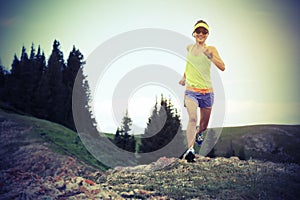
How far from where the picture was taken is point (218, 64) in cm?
984

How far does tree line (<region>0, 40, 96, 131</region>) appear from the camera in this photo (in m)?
21.1

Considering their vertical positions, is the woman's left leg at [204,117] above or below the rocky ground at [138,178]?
above

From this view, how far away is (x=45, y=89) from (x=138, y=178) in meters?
12.2

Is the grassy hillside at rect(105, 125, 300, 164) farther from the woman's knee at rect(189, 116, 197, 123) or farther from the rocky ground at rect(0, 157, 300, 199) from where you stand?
the woman's knee at rect(189, 116, 197, 123)

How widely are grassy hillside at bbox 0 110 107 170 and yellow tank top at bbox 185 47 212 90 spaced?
204 inches

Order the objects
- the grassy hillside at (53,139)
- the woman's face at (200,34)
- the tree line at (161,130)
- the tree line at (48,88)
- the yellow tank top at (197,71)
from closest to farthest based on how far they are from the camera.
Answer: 1. the woman's face at (200,34)
2. the yellow tank top at (197,71)
3. the tree line at (161,130)
4. the grassy hillside at (53,139)
5. the tree line at (48,88)

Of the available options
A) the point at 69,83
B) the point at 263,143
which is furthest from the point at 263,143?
the point at 69,83

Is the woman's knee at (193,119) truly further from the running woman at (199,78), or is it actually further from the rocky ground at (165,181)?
the rocky ground at (165,181)

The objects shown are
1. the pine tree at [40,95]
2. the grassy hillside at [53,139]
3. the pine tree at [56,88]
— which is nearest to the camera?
the grassy hillside at [53,139]

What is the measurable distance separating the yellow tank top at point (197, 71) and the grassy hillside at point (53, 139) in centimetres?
519

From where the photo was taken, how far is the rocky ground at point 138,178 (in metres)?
10.1

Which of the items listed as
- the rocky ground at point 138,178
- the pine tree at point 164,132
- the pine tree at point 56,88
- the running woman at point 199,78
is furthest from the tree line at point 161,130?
the pine tree at point 56,88

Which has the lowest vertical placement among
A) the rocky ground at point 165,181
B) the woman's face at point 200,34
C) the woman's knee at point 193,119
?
the rocky ground at point 165,181

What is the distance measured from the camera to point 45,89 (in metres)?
21.7
